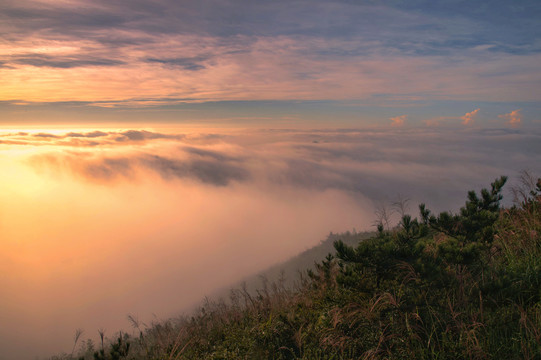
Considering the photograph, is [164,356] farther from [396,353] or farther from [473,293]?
[473,293]

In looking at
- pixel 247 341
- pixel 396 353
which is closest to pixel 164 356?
pixel 247 341

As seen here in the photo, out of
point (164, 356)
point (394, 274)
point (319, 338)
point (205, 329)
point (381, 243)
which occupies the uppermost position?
point (381, 243)

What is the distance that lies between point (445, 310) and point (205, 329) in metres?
3.75

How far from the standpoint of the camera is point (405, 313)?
11.7 feet

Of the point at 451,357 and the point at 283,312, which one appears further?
the point at 283,312

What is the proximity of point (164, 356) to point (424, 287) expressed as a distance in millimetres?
3613

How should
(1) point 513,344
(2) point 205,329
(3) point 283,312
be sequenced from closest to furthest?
(1) point 513,344, (3) point 283,312, (2) point 205,329

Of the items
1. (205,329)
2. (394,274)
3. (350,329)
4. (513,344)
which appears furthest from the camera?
(205,329)

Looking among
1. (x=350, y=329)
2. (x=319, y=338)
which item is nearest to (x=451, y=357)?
(x=350, y=329)

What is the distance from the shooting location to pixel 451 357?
3047 mm

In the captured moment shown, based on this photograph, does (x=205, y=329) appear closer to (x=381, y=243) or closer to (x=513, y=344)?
(x=381, y=243)

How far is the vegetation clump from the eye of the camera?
10.5 feet

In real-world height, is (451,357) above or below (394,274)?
below

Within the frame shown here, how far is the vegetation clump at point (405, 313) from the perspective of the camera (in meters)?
3.20
